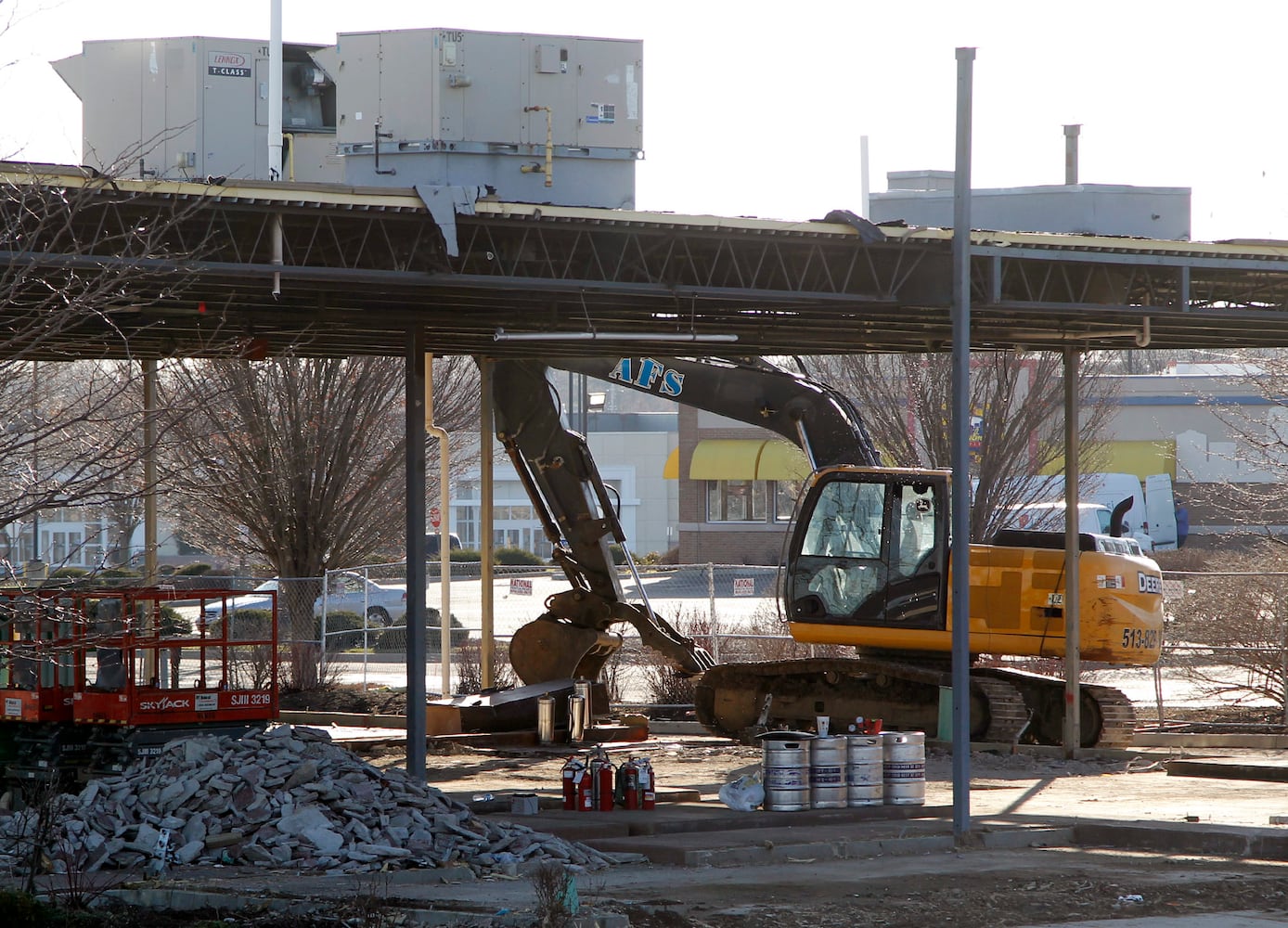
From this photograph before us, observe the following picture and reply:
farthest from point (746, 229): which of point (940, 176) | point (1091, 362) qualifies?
point (1091, 362)

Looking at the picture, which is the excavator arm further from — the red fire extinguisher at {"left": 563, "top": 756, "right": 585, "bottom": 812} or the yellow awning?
the yellow awning

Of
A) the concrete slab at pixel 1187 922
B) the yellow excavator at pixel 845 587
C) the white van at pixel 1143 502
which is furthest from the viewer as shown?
the white van at pixel 1143 502

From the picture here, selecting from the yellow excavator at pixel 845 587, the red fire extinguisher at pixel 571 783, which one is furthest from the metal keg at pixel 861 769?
the yellow excavator at pixel 845 587

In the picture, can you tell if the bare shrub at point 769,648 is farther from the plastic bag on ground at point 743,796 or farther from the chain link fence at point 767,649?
the plastic bag on ground at point 743,796

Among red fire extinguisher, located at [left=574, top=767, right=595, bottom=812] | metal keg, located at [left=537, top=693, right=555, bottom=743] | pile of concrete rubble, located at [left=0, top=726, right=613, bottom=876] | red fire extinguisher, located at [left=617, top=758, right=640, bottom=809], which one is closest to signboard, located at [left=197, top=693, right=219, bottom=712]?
pile of concrete rubble, located at [left=0, top=726, right=613, bottom=876]

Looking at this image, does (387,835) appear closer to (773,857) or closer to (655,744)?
(773,857)

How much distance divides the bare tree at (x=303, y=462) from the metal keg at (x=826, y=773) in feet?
43.9

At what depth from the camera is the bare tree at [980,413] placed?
29.5 m

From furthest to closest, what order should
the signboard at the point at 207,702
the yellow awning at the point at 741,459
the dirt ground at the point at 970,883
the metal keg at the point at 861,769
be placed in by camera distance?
the yellow awning at the point at 741,459, the signboard at the point at 207,702, the metal keg at the point at 861,769, the dirt ground at the point at 970,883

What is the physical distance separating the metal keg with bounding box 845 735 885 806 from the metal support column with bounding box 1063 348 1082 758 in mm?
5493

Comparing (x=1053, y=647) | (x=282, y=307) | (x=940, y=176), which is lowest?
(x=1053, y=647)

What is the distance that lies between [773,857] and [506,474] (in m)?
67.9

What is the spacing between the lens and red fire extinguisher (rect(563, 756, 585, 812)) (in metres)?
14.8

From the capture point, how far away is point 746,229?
1603 centimetres
